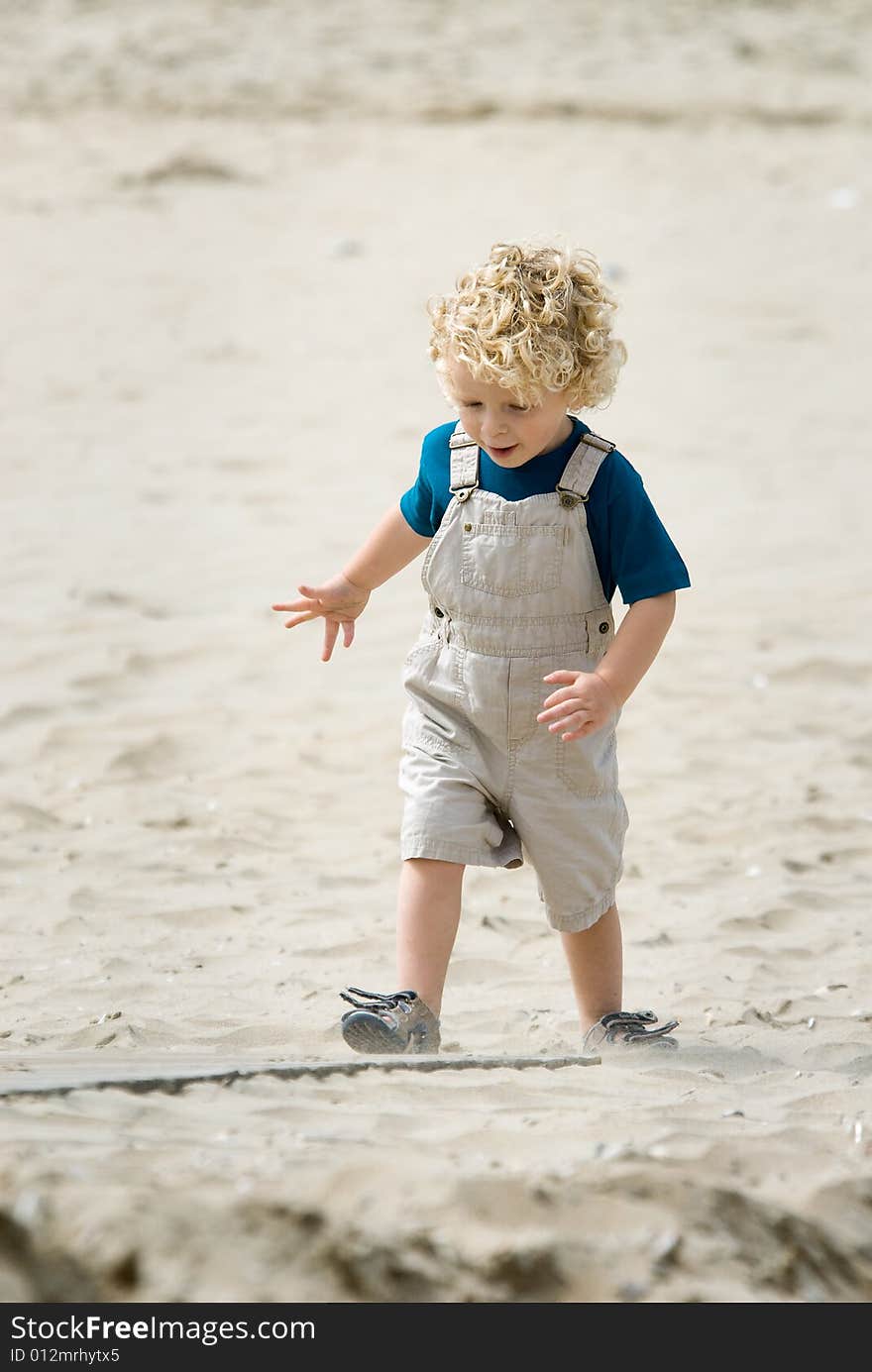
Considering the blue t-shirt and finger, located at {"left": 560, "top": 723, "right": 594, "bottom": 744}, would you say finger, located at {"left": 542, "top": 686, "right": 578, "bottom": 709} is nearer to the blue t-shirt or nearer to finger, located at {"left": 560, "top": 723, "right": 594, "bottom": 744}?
finger, located at {"left": 560, "top": 723, "right": 594, "bottom": 744}

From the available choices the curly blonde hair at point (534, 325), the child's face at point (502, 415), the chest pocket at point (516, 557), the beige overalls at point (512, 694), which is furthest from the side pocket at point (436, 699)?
the curly blonde hair at point (534, 325)

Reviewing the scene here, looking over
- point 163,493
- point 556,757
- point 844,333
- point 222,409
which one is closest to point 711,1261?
point 556,757

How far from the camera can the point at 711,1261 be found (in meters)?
1.99

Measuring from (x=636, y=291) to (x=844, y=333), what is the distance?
1.51 m

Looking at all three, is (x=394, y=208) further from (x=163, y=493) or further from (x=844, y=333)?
(x=163, y=493)

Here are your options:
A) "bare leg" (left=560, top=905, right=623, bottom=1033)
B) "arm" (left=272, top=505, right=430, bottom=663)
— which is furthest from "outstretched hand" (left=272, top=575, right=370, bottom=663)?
"bare leg" (left=560, top=905, right=623, bottom=1033)

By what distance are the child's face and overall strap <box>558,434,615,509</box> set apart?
62 millimetres

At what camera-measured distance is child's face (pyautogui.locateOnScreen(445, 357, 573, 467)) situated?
9.06ft

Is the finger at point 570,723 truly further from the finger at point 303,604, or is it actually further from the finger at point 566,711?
the finger at point 303,604

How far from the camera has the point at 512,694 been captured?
113 inches

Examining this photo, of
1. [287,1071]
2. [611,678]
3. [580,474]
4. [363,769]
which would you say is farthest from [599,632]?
[363,769]

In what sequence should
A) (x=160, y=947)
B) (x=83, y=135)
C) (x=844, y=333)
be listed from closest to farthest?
(x=160, y=947)
(x=844, y=333)
(x=83, y=135)

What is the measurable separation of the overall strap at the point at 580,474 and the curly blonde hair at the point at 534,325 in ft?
0.30

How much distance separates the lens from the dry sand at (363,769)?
203cm
